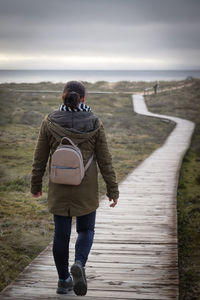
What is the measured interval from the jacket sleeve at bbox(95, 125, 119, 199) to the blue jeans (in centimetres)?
28

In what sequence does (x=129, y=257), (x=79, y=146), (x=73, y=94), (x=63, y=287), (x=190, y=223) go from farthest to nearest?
(x=190, y=223) → (x=129, y=257) → (x=63, y=287) → (x=79, y=146) → (x=73, y=94)

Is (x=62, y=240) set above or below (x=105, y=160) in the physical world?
below

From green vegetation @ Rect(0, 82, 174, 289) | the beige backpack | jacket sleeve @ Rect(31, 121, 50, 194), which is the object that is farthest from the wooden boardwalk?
the beige backpack

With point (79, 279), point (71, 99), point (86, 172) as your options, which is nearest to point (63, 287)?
point (79, 279)

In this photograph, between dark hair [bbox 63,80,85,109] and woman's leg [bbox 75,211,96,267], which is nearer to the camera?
dark hair [bbox 63,80,85,109]

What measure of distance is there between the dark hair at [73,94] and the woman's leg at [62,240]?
1029mm

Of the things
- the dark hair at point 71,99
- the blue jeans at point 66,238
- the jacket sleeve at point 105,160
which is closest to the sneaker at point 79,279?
the blue jeans at point 66,238

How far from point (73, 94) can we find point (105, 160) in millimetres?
682

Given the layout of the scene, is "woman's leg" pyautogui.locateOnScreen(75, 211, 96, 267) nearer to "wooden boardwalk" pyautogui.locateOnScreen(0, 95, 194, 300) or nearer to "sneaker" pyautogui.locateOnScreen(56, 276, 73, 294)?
"sneaker" pyautogui.locateOnScreen(56, 276, 73, 294)

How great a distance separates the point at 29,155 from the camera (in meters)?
14.1

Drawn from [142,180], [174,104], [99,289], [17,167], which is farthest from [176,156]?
[174,104]

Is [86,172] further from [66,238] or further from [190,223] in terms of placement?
[190,223]

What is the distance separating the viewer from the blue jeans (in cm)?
341

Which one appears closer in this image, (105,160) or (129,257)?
(105,160)
